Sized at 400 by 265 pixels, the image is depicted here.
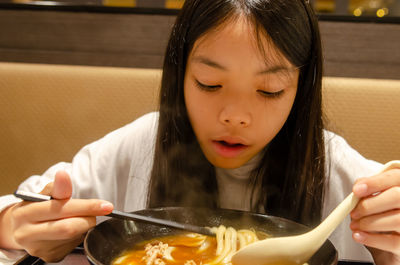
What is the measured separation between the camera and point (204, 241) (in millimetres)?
1016

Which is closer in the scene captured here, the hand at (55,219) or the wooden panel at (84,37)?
the hand at (55,219)

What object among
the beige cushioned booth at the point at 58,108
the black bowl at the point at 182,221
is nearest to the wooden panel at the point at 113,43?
the beige cushioned booth at the point at 58,108

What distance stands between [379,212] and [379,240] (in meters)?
0.06

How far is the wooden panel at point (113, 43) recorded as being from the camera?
2193 millimetres

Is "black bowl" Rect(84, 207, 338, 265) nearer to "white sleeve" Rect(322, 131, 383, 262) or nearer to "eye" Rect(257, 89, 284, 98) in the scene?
"eye" Rect(257, 89, 284, 98)

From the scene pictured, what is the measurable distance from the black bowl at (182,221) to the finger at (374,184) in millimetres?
139

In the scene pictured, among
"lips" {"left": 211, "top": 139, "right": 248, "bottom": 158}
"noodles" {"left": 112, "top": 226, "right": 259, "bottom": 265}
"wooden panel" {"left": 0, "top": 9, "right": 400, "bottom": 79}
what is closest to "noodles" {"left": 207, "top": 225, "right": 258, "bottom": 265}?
"noodles" {"left": 112, "top": 226, "right": 259, "bottom": 265}

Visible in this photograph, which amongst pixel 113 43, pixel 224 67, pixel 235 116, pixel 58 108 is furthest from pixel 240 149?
pixel 113 43

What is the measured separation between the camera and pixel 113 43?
2.35 metres

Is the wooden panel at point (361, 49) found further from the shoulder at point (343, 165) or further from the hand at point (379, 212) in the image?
the hand at point (379, 212)

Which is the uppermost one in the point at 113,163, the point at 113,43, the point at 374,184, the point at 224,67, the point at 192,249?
the point at 113,43

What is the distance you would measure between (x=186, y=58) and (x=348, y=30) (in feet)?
4.50

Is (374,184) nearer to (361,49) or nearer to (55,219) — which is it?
(55,219)

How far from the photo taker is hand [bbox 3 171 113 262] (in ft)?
2.75
